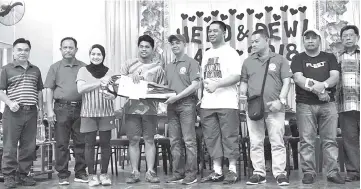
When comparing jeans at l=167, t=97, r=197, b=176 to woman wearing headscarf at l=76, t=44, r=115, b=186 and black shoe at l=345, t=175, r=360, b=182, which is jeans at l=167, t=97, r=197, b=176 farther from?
black shoe at l=345, t=175, r=360, b=182

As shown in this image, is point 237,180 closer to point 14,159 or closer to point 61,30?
point 14,159

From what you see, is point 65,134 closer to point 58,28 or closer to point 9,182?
point 9,182

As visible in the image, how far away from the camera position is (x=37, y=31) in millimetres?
6848

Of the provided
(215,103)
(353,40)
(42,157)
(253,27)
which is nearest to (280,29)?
(253,27)

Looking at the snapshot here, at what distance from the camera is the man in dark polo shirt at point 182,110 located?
3680 mm

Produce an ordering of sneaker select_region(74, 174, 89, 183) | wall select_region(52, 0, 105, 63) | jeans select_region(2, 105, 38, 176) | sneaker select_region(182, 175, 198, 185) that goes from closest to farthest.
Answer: sneaker select_region(182, 175, 198, 185) → jeans select_region(2, 105, 38, 176) → sneaker select_region(74, 174, 89, 183) → wall select_region(52, 0, 105, 63)

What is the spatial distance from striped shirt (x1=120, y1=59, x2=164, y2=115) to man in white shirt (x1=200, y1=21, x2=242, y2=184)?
0.42 metres

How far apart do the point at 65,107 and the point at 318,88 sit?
213 centimetres

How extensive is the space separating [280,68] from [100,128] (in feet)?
5.17

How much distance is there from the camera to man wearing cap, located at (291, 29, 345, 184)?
3.56 meters

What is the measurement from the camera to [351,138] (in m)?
3.75

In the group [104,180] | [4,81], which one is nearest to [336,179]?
[104,180]

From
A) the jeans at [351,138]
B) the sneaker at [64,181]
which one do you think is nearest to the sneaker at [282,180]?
the jeans at [351,138]

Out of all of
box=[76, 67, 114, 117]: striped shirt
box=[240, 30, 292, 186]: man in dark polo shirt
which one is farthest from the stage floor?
box=[76, 67, 114, 117]: striped shirt
